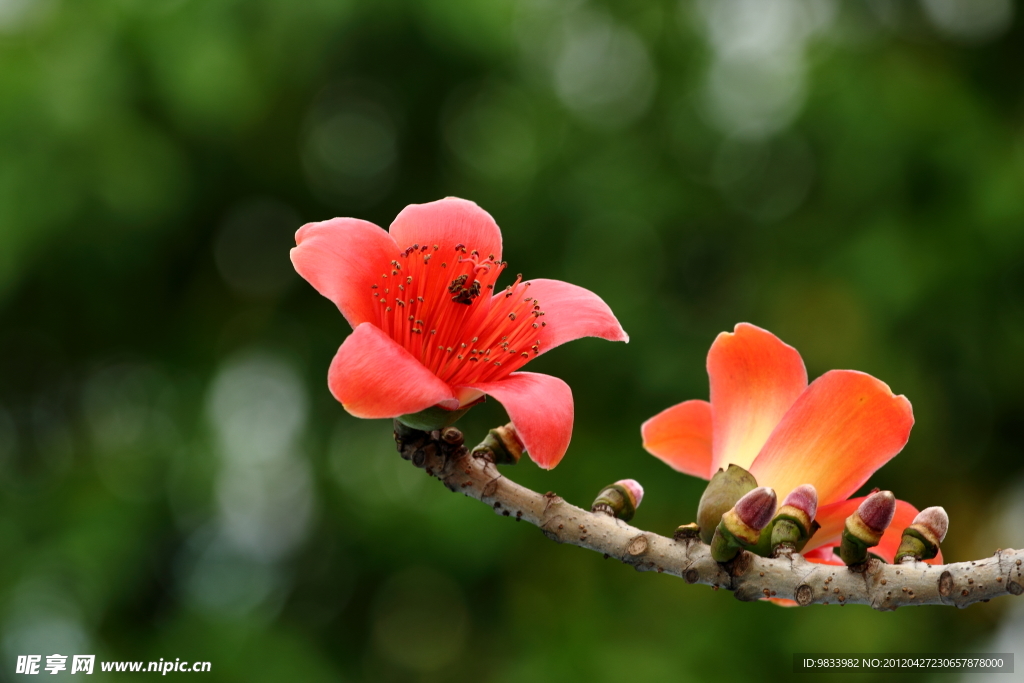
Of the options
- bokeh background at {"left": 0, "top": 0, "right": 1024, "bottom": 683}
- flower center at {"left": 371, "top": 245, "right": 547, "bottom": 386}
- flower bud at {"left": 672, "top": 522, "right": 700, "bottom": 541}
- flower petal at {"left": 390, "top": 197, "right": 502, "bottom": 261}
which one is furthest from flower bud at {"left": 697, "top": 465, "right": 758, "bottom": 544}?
bokeh background at {"left": 0, "top": 0, "right": 1024, "bottom": 683}

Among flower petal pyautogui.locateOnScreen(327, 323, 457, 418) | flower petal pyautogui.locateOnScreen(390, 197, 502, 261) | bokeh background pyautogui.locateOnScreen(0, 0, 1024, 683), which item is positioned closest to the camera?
flower petal pyautogui.locateOnScreen(327, 323, 457, 418)

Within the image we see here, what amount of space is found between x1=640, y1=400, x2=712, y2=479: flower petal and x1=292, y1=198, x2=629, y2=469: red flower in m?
0.24

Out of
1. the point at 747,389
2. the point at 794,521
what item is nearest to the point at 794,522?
the point at 794,521

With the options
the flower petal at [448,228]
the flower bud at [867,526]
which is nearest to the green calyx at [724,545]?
the flower bud at [867,526]

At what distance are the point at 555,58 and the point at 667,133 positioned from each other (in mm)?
872

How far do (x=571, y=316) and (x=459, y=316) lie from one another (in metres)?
0.13

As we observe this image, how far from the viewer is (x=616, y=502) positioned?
3.27 feet

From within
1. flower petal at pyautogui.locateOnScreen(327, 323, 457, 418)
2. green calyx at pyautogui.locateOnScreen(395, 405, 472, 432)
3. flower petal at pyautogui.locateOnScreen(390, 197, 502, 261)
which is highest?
flower petal at pyautogui.locateOnScreen(390, 197, 502, 261)

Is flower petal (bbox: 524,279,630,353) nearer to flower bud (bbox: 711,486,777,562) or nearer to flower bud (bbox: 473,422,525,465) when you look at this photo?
flower bud (bbox: 473,422,525,465)

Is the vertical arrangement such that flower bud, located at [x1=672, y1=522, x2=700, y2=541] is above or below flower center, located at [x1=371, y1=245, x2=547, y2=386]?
below

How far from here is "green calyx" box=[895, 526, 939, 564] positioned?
2.98 feet

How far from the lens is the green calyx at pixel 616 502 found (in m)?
0.98

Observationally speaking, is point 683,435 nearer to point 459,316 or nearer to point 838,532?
point 838,532

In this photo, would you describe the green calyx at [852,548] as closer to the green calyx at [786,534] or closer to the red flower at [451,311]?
the green calyx at [786,534]
